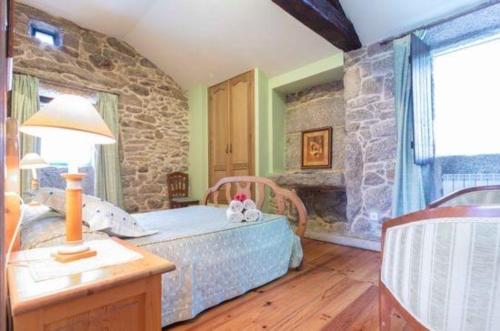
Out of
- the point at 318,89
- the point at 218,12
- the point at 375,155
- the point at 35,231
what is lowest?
the point at 35,231

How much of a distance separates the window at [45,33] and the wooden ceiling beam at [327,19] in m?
3.44

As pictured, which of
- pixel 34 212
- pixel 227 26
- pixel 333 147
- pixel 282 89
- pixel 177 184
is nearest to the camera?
pixel 34 212

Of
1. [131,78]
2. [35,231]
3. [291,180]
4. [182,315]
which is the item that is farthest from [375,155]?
[131,78]

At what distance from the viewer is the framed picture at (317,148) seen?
366cm

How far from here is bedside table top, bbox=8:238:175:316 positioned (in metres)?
0.63

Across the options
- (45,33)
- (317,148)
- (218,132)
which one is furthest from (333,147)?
(45,33)

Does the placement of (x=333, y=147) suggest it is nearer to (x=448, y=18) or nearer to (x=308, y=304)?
(x=448, y=18)

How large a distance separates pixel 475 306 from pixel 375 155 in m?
2.41

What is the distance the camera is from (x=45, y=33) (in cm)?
369

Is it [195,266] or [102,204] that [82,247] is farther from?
[195,266]

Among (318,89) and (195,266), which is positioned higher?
(318,89)

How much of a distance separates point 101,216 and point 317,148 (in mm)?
3105

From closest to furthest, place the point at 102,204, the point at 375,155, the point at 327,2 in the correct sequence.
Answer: the point at 102,204, the point at 327,2, the point at 375,155

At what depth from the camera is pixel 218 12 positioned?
129 inches
